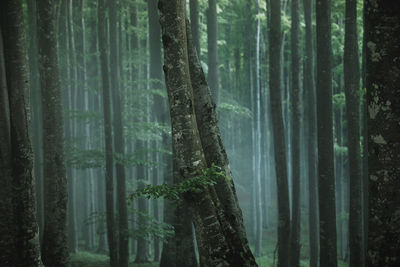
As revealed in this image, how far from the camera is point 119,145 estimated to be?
45.9 ft

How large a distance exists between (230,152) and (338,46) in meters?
→ 13.5

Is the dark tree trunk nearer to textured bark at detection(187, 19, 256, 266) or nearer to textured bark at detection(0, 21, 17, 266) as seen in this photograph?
textured bark at detection(187, 19, 256, 266)

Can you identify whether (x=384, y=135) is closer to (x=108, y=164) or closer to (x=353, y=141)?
(x=353, y=141)

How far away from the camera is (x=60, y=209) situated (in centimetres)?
845

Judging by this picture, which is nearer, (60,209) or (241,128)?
(60,209)

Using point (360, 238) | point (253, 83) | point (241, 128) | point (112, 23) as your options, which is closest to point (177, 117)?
point (360, 238)

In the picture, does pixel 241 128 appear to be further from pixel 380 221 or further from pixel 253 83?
pixel 380 221

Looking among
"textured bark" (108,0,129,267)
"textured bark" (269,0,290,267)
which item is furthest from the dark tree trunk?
"textured bark" (108,0,129,267)

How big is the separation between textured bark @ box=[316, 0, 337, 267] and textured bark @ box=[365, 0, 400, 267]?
22.6ft

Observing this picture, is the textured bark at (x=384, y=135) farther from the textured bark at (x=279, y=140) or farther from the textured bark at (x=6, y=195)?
the textured bark at (x=279, y=140)

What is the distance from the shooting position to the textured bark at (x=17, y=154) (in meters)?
6.61

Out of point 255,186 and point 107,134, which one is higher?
point 107,134

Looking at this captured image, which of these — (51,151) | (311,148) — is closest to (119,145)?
(51,151)

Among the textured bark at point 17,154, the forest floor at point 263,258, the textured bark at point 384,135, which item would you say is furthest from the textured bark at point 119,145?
the textured bark at point 384,135
